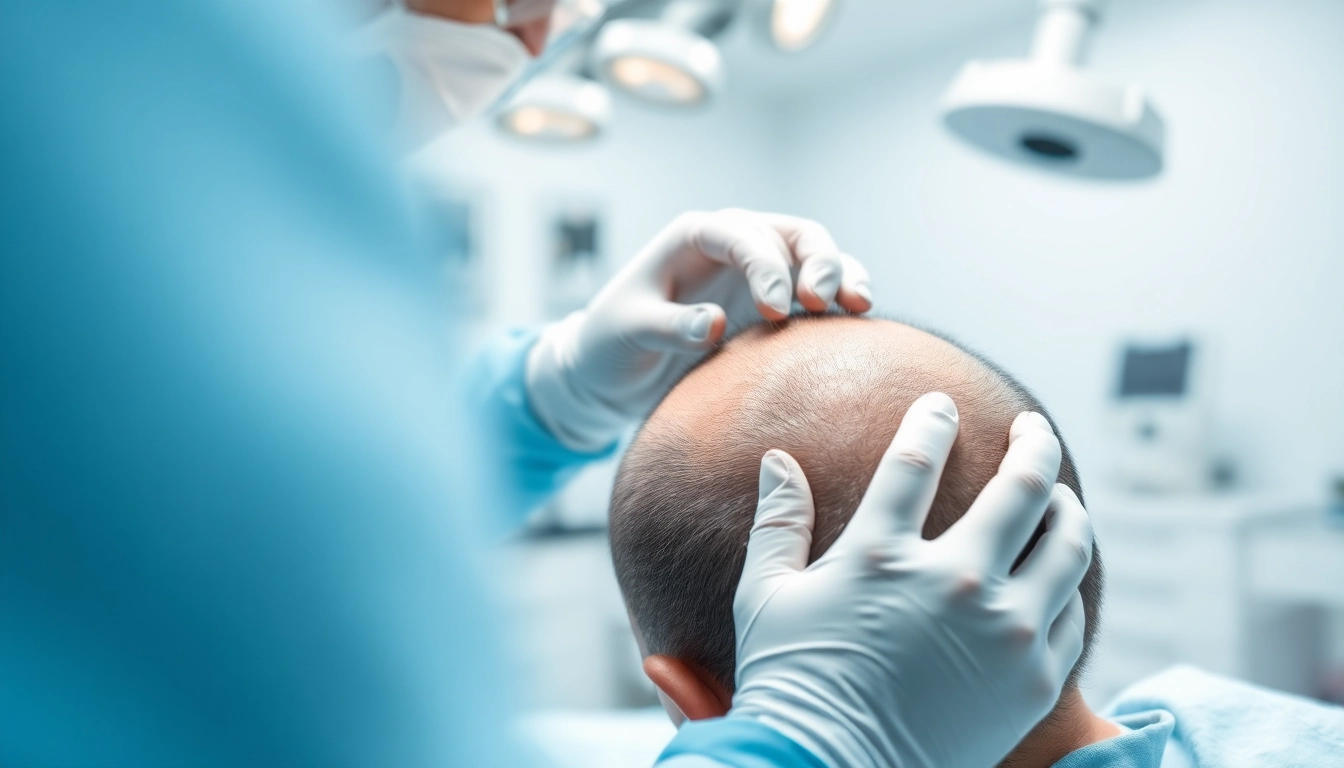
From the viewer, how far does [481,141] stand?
12.8 feet

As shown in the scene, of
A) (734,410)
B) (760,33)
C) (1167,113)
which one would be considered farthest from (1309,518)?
(734,410)

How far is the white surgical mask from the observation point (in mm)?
974

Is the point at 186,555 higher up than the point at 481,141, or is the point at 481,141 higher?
the point at 481,141

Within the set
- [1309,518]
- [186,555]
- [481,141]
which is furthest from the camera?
[481,141]

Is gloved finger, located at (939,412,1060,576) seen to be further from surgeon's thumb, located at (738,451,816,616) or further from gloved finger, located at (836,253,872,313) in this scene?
gloved finger, located at (836,253,872,313)

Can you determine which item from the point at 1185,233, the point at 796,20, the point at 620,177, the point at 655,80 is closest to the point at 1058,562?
the point at 796,20

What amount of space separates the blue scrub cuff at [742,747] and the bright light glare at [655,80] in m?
1.29

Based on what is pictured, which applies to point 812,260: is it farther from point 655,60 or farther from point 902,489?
point 655,60

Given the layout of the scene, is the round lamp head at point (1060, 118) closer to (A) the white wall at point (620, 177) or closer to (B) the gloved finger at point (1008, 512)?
(B) the gloved finger at point (1008, 512)

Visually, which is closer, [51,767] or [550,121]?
[51,767]

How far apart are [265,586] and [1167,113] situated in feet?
12.0

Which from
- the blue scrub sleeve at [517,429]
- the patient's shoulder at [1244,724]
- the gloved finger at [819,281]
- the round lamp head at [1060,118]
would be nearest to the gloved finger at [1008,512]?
the gloved finger at [819,281]

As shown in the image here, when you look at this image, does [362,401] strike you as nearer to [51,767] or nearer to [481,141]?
[51,767]

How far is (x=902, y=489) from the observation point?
617 millimetres
